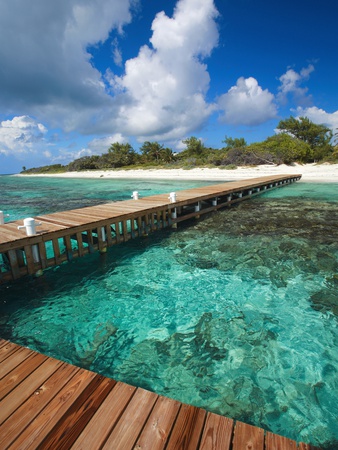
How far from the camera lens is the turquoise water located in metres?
3.13

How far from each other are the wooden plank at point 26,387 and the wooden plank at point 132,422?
92 cm

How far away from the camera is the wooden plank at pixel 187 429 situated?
74.5 inches

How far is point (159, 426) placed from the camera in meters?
2.04

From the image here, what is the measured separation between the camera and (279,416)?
2.88 meters

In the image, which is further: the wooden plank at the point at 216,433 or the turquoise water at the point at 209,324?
the turquoise water at the point at 209,324

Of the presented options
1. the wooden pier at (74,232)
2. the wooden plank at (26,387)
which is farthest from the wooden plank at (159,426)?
the wooden pier at (74,232)

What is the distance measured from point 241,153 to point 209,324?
137 ft

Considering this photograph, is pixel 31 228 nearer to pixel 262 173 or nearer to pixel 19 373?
pixel 19 373

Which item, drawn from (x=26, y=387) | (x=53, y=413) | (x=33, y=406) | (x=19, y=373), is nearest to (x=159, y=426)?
(x=53, y=413)

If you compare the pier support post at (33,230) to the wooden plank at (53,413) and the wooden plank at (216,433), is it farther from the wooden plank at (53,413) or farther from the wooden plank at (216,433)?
the wooden plank at (216,433)

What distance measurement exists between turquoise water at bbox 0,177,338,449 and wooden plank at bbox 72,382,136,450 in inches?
41.2

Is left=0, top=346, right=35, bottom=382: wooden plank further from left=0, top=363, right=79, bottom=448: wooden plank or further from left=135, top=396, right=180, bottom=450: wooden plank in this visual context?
left=135, top=396, right=180, bottom=450: wooden plank

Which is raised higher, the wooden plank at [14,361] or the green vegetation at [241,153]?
the green vegetation at [241,153]

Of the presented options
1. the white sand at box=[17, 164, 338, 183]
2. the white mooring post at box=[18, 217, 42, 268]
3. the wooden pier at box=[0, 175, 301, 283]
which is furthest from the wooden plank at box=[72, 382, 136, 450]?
the white sand at box=[17, 164, 338, 183]
